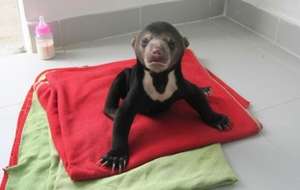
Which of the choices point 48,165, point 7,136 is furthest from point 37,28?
point 48,165

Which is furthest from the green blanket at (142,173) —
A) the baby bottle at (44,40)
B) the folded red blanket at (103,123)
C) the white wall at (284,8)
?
the white wall at (284,8)

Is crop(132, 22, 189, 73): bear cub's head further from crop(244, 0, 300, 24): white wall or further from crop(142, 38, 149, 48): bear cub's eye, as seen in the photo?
crop(244, 0, 300, 24): white wall

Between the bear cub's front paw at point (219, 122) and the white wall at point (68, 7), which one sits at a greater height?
the white wall at point (68, 7)

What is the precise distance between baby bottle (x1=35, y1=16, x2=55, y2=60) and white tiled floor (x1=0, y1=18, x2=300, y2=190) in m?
0.03

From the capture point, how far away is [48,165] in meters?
1.03

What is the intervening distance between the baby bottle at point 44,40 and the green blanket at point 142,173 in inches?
19.0

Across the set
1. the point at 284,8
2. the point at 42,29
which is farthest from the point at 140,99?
the point at 284,8

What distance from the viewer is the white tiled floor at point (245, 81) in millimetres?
1051

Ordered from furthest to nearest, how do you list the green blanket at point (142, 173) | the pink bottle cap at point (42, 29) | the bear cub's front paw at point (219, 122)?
the pink bottle cap at point (42, 29) < the bear cub's front paw at point (219, 122) < the green blanket at point (142, 173)

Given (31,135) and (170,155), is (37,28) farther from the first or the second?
(170,155)

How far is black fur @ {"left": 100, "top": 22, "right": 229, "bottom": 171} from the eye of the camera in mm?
1025

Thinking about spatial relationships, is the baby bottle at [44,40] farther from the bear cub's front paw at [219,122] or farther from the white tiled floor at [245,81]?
the bear cub's front paw at [219,122]

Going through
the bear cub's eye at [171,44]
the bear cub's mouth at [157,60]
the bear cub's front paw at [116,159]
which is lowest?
the bear cub's front paw at [116,159]

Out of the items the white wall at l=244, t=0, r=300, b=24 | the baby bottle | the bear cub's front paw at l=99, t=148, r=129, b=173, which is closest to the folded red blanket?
the bear cub's front paw at l=99, t=148, r=129, b=173
